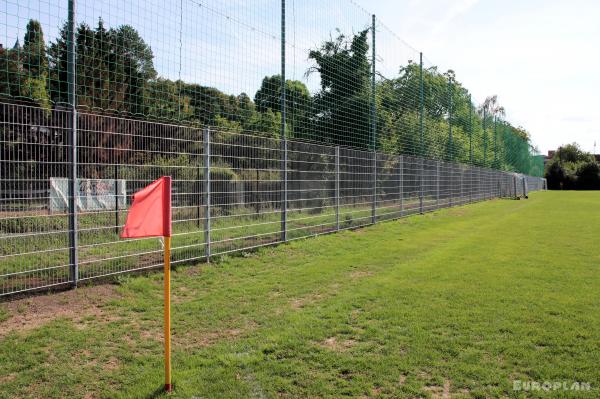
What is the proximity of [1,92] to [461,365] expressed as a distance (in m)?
5.91

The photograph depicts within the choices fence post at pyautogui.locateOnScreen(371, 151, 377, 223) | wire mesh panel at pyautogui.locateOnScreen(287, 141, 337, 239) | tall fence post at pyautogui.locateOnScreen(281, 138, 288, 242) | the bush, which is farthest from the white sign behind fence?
the bush

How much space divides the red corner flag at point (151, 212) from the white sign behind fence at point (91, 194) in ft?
9.81

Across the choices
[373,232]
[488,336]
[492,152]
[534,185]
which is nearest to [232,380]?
[488,336]

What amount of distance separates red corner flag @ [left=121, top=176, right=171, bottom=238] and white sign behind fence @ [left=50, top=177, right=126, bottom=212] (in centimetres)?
299

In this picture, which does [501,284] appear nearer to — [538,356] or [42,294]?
[538,356]

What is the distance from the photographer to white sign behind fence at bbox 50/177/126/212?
5.93 meters

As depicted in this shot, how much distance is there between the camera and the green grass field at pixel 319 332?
3584 mm

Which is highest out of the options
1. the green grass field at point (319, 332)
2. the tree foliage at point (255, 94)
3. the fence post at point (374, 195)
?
the tree foliage at point (255, 94)

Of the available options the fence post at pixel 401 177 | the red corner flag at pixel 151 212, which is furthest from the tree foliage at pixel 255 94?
the red corner flag at pixel 151 212

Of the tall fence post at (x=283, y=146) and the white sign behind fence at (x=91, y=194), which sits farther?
the tall fence post at (x=283, y=146)

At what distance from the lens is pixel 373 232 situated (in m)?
12.8

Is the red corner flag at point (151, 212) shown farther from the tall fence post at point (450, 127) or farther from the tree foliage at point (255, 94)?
the tall fence post at point (450, 127)

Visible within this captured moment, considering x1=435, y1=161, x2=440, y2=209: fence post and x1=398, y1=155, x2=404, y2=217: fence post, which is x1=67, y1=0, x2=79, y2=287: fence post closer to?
x1=398, y1=155, x2=404, y2=217: fence post

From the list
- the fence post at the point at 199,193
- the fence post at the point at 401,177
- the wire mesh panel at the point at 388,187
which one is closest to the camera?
the fence post at the point at 199,193
